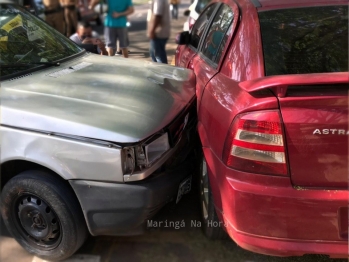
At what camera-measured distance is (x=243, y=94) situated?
239 centimetres

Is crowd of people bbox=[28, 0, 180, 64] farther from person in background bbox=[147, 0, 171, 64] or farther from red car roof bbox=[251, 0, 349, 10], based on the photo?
red car roof bbox=[251, 0, 349, 10]

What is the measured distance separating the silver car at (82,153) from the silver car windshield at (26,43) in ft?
0.08

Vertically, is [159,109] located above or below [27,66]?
below

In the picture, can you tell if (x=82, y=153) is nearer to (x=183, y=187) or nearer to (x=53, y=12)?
(x=183, y=187)

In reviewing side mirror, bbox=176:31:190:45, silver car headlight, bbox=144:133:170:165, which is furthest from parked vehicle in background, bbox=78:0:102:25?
silver car headlight, bbox=144:133:170:165

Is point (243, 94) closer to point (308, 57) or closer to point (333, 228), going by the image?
point (308, 57)

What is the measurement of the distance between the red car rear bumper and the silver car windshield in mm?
2000

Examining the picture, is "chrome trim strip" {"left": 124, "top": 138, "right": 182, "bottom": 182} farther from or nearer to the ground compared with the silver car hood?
nearer to the ground

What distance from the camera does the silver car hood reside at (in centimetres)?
249

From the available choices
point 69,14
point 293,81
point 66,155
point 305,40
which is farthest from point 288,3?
point 69,14

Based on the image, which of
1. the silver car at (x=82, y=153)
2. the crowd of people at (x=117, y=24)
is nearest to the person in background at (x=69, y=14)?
the crowd of people at (x=117, y=24)

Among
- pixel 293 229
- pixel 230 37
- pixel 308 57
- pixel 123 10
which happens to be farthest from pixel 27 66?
pixel 123 10

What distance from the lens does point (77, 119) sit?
250 centimetres

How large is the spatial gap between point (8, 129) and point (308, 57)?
2.03 m
